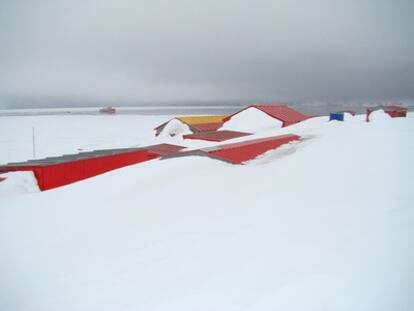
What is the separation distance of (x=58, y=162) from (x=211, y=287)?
7587 millimetres

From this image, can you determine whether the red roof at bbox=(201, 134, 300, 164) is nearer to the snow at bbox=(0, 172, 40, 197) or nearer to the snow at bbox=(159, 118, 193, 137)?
the snow at bbox=(0, 172, 40, 197)

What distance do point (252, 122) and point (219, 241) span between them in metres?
16.7

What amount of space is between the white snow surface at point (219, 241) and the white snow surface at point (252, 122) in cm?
1288

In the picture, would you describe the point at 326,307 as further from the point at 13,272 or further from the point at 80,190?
the point at 80,190

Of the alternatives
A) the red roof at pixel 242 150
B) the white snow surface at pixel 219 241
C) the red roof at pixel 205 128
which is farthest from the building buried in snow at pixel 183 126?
the white snow surface at pixel 219 241

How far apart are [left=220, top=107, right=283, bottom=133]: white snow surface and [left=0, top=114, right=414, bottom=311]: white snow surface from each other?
1288 centimetres

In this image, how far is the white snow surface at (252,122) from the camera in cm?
1796

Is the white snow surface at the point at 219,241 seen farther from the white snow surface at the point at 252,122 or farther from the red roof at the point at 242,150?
the white snow surface at the point at 252,122

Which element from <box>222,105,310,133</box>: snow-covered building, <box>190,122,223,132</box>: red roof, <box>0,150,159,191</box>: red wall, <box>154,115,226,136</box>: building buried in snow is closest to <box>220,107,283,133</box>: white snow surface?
<box>222,105,310,133</box>: snow-covered building

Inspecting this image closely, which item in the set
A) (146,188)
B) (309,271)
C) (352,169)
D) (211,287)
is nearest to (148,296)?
(211,287)

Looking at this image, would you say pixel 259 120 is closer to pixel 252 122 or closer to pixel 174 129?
pixel 252 122

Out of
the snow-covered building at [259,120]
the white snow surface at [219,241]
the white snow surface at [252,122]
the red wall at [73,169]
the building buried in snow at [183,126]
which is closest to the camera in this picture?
the white snow surface at [219,241]

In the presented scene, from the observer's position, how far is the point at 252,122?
19.0 m

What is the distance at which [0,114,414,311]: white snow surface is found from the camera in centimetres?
211
